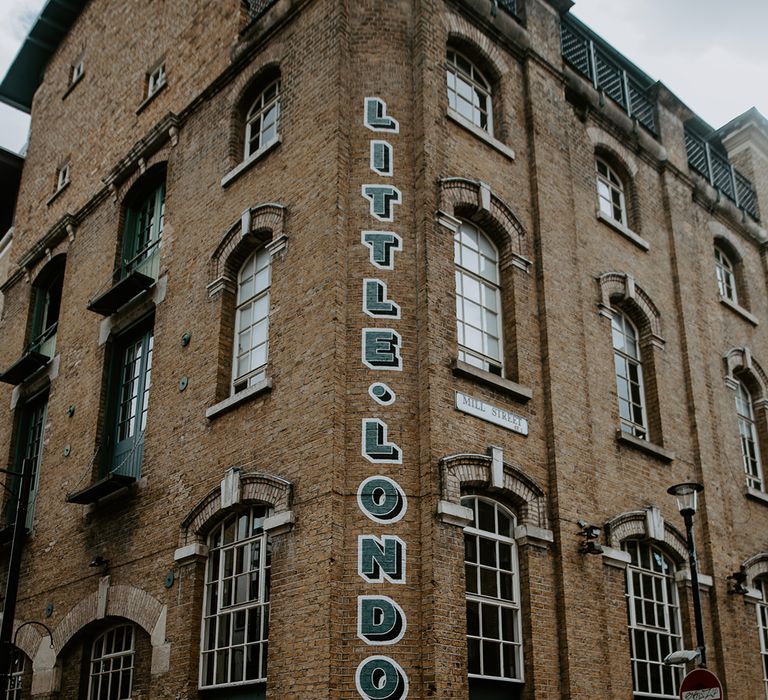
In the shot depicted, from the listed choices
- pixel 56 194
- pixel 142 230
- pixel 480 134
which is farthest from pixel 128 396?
pixel 480 134

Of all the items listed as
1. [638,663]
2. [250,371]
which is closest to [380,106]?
[250,371]

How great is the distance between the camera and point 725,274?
21688mm

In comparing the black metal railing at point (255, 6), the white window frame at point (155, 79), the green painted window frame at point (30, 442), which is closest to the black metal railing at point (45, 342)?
the green painted window frame at point (30, 442)

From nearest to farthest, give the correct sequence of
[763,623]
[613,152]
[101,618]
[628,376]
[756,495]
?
1. [101,618]
2. [628,376]
3. [763,623]
4. [756,495]
5. [613,152]

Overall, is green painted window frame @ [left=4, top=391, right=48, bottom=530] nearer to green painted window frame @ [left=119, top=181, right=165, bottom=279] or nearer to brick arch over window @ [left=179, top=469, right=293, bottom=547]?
green painted window frame @ [left=119, top=181, right=165, bottom=279]

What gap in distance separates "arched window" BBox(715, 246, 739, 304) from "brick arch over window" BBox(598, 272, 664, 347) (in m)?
4.15

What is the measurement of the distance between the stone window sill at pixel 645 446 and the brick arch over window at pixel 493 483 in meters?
2.47

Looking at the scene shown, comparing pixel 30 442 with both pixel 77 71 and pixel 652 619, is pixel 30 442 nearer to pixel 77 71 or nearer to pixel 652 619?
pixel 77 71

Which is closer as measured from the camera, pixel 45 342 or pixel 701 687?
pixel 701 687

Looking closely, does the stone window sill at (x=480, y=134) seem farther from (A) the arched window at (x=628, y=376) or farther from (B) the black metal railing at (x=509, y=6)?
(A) the arched window at (x=628, y=376)

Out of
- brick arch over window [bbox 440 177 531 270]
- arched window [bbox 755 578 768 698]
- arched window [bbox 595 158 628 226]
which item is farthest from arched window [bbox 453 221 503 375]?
arched window [bbox 755 578 768 698]

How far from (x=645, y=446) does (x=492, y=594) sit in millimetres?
4501

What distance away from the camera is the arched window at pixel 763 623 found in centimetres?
1675

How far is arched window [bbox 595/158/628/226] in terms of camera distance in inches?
733
